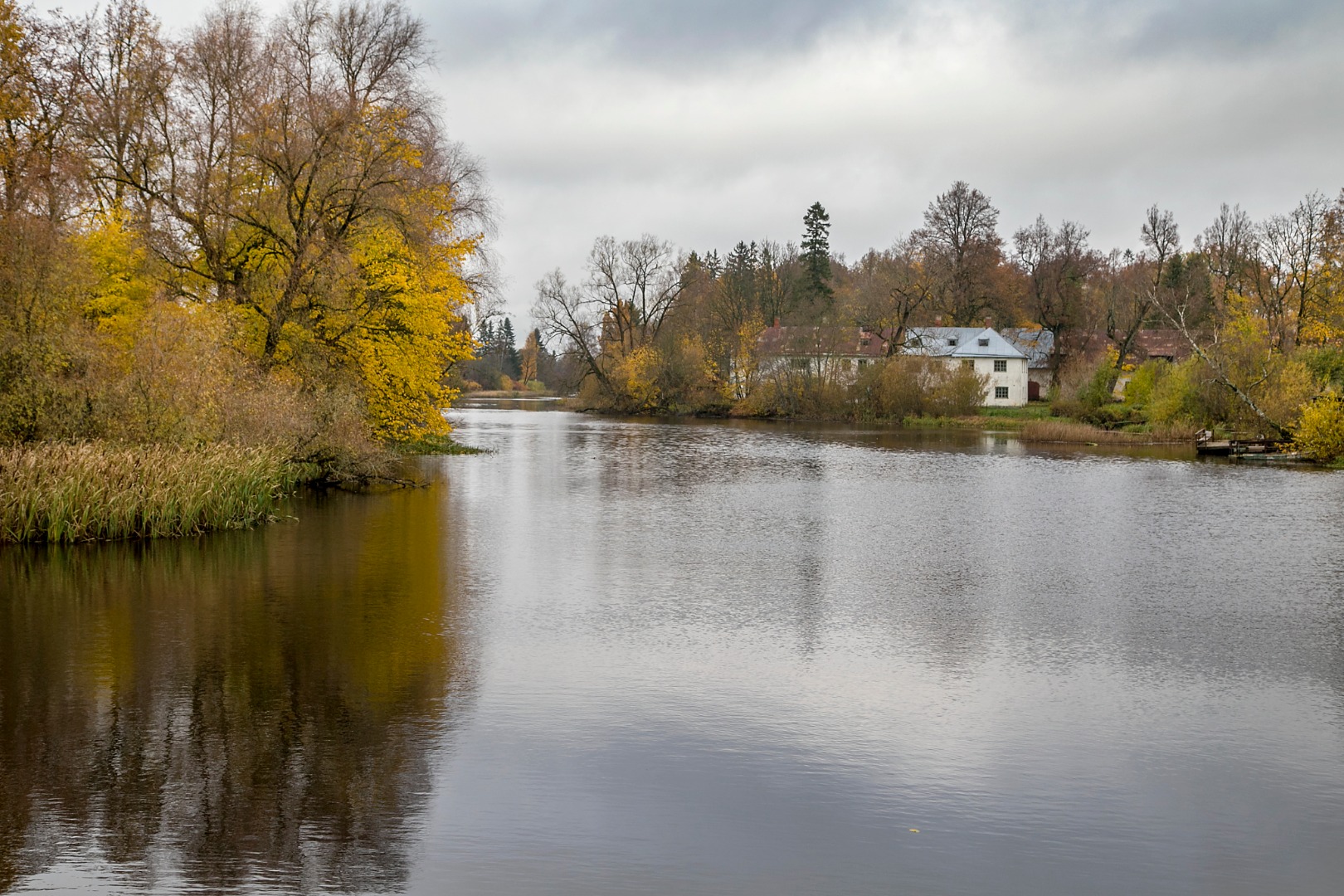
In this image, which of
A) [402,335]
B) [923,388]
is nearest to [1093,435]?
[923,388]

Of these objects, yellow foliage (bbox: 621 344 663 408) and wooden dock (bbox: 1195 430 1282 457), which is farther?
yellow foliage (bbox: 621 344 663 408)

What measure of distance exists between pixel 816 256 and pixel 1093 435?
4621cm

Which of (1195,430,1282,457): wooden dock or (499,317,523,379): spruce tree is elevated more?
(499,317,523,379): spruce tree

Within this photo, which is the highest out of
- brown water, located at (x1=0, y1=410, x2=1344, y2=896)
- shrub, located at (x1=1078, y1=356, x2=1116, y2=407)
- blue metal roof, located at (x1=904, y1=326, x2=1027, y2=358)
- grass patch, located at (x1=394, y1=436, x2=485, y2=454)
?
blue metal roof, located at (x1=904, y1=326, x2=1027, y2=358)

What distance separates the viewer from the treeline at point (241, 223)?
21.4 meters

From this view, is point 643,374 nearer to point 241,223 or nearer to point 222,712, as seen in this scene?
point 241,223

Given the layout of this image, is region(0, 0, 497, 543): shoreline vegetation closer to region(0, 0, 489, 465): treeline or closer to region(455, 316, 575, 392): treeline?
region(0, 0, 489, 465): treeline

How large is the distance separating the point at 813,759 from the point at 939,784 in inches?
37.7

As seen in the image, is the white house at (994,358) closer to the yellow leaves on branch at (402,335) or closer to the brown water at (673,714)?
the yellow leaves on branch at (402,335)

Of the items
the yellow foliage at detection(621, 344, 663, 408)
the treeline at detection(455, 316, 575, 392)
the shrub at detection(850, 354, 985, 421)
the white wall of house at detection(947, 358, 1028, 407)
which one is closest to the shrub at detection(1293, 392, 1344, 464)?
the shrub at detection(850, 354, 985, 421)

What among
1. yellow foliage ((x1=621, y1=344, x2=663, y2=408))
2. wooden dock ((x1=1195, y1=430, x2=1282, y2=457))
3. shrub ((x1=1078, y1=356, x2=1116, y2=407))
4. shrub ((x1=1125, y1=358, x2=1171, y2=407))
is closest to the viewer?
wooden dock ((x1=1195, y1=430, x2=1282, y2=457))

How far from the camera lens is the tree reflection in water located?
6.49 metres

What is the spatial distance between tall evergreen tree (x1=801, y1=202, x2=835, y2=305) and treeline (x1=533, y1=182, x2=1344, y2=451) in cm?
11

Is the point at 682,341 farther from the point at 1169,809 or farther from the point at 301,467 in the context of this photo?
the point at 1169,809
